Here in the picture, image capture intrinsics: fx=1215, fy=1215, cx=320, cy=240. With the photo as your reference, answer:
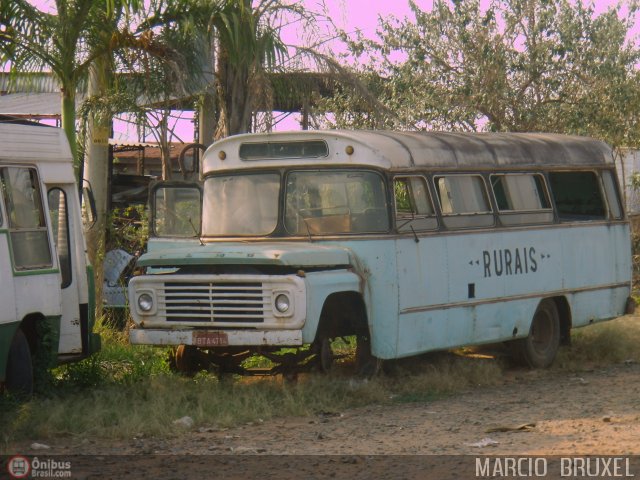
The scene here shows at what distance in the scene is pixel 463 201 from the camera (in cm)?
1198

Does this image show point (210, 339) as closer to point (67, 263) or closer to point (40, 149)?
point (67, 263)

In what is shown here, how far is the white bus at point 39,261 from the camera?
9.61m

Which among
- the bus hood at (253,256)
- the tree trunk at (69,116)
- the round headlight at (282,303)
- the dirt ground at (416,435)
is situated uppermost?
the tree trunk at (69,116)

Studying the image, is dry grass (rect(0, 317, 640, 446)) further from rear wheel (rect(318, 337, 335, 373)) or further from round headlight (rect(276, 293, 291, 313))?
round headlight (rect(276, 293, 291, 313))

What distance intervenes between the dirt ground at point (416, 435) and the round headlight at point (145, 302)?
1708mm

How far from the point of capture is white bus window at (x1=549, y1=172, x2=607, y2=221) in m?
13.5

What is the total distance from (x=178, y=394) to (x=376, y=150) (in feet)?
9.44

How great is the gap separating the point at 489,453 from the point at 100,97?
7.52 metres

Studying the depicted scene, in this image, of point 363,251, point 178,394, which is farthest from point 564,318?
point 178,394

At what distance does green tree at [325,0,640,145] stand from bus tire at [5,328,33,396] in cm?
1249

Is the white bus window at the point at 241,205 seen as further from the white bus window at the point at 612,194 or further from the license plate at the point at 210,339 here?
the white bus window at the point at 612,194

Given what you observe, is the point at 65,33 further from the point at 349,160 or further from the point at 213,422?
the point at 213,422

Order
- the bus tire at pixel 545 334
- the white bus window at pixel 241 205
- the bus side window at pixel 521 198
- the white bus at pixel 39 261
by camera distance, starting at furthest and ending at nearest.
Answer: the bus tire at pixel 545 334, the bus side window at pixel 521 198, the white bus window at pixel 241 205, the white bus at pixel 39 261

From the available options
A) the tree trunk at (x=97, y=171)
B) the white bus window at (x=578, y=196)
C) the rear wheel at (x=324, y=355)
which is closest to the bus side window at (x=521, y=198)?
the white bus window at (x=578, y=196)
